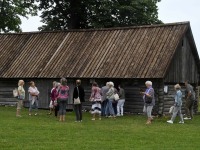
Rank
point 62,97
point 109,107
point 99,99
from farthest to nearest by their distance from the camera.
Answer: point 109,107 → point 99,99 → point 62,97

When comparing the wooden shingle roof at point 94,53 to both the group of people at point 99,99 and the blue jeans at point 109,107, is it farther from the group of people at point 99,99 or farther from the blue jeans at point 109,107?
the blue jeans at point 109,107

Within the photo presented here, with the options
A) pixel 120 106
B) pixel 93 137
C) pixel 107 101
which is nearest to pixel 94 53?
pixel 120 106

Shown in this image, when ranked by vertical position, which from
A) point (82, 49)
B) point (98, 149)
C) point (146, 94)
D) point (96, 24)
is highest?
point (96, 24)

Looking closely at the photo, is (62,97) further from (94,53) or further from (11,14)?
(11,14)

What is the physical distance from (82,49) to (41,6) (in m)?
16.8

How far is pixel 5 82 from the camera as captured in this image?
32281 millimetres

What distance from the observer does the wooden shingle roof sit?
27.2m

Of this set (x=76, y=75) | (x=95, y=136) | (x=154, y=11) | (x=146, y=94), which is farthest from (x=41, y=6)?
(x=95, y=136)

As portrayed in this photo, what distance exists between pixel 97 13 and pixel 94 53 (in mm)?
14173

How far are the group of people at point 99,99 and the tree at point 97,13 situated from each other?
17478mm

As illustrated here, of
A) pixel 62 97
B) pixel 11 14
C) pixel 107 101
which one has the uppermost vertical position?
pixel 11 14

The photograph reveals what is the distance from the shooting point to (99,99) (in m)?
22.1

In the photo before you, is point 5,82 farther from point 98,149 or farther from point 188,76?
point 98,149

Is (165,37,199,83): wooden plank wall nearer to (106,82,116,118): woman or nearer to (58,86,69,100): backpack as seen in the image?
(106,82,116,118): woman
